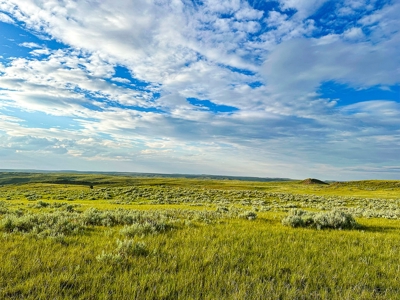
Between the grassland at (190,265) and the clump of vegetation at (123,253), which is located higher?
the clump of vegetation at (123,253)

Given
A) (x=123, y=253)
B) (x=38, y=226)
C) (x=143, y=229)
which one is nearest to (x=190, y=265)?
(x=123, y=253)

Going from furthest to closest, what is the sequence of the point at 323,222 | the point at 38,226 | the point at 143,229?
the point at 323,222 → the point at 143,229 → the point at 38,226

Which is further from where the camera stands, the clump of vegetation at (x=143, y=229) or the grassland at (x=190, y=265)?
the clump of vegetation at (x=143, y=229)

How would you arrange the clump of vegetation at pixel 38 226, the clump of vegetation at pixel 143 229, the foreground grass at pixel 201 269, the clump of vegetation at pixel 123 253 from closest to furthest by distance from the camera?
the foreground grass at pixel 201 269 → the clump of vegetation at pixel 123 253 → the clump of vegetation at pixel 38 226 → the clump of vegetation at pixel 143 229

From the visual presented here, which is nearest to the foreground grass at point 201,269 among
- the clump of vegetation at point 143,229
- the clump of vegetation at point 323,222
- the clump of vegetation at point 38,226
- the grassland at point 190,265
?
the grassland at point 190,265

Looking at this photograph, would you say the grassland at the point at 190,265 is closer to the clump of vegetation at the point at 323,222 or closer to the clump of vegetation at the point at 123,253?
the clump of vegetation at the point at 123,253

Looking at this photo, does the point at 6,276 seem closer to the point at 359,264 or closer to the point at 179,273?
the point at 179,273

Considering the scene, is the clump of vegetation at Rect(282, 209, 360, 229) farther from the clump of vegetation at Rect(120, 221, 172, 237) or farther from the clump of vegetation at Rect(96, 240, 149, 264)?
the clump of vegetation at Rect(96, 240, 149, 264)

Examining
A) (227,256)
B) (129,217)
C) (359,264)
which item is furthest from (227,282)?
(129,217)

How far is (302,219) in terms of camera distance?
34.6 ft

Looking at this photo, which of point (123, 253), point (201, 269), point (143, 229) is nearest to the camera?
point (201, 269)

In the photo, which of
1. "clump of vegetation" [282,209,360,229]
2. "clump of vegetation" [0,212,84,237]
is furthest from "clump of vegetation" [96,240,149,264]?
"clump of vegetation" [282,209,360,229]

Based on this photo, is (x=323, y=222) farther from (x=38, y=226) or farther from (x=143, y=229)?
(x=38, y=226)

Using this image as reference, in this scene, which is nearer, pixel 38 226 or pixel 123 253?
pixel 123 253
